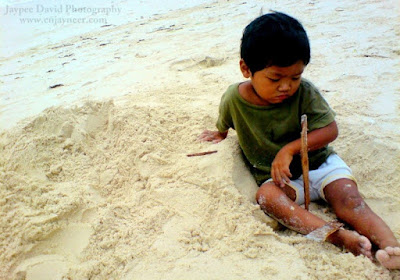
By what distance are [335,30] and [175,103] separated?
8.28ft

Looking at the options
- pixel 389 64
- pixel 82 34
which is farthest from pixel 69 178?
pixel 82 34

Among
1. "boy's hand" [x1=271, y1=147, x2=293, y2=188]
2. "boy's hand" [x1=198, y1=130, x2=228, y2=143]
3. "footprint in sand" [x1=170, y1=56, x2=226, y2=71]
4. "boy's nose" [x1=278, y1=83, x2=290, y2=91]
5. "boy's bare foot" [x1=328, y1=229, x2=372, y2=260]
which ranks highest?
"boy's nose" [x1=278, y1=83, x2=290, y2=91]

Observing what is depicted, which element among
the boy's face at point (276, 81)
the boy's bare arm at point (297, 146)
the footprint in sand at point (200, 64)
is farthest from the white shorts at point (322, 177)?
the footprint in sand at point (200, 64)

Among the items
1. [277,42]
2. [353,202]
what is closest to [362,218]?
[353,202]

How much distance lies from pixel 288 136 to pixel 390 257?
711mm

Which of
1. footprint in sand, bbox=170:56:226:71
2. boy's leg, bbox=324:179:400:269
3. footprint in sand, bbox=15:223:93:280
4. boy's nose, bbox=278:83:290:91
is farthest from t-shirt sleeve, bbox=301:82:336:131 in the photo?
A: footprint in sand, bbox=170:56:226:71

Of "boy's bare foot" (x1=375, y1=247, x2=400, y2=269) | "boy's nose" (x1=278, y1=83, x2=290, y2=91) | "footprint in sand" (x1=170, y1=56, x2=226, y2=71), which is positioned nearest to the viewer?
"boy's bare foot" (x1=375, y1=247, x2=400, y2=269)

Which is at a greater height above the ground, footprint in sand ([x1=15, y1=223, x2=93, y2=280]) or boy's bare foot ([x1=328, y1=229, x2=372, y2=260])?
boy's bare foot ([x1=328, y1=229, x2=372, y2=260])

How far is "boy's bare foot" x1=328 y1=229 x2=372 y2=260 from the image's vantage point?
4.19 ft

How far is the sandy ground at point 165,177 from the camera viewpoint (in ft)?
4.35

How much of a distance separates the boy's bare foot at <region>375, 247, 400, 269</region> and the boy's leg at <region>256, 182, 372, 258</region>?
5 cm

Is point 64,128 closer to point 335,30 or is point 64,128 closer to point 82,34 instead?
point 335,30

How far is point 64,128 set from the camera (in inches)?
85.7

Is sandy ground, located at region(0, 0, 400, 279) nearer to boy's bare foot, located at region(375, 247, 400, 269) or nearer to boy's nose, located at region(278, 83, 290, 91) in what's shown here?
boy's bare foot, located at region(375, 247, 400, 269)
